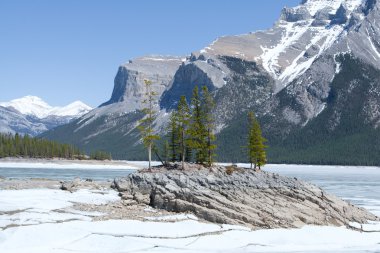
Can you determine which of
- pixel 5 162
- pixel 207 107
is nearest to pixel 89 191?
pixel 207 107

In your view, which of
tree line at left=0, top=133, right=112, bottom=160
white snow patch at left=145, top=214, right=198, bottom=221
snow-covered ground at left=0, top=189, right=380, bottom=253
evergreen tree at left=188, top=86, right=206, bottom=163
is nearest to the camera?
snow-covered ground at left=0, top=189, right=380, bottom=253

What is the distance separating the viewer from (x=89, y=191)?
5306cm

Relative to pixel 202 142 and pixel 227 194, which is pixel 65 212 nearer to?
pixel 227 194

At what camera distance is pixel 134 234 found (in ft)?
121

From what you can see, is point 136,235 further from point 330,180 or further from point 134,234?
point 330,180

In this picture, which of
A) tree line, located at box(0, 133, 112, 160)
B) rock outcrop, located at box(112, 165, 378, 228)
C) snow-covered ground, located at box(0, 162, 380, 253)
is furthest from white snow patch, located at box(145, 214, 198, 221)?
tree line, located at box(0, 133, 112, 160)

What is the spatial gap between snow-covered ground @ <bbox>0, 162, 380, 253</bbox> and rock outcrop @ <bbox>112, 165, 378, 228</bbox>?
198 cm

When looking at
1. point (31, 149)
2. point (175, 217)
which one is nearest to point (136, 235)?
point (175, 217)

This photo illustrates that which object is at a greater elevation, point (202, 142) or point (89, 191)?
point (202, 142)

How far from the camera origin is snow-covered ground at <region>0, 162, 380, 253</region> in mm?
33812

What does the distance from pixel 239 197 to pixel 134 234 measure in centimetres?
1523

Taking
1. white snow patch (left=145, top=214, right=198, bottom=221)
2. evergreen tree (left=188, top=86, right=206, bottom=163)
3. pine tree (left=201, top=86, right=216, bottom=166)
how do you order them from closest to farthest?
white snow patch (left=145, top=214, right=198, bottom=221) → pine tree (left=201, top=86, right=216, bottom=166) → evergreen tree (left=188, top=86, right=206, bottom=163)

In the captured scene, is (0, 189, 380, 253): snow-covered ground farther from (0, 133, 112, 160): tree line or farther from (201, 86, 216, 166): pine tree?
(0, 133, 112, 160): tree line

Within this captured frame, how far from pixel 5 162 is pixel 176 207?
479ft
